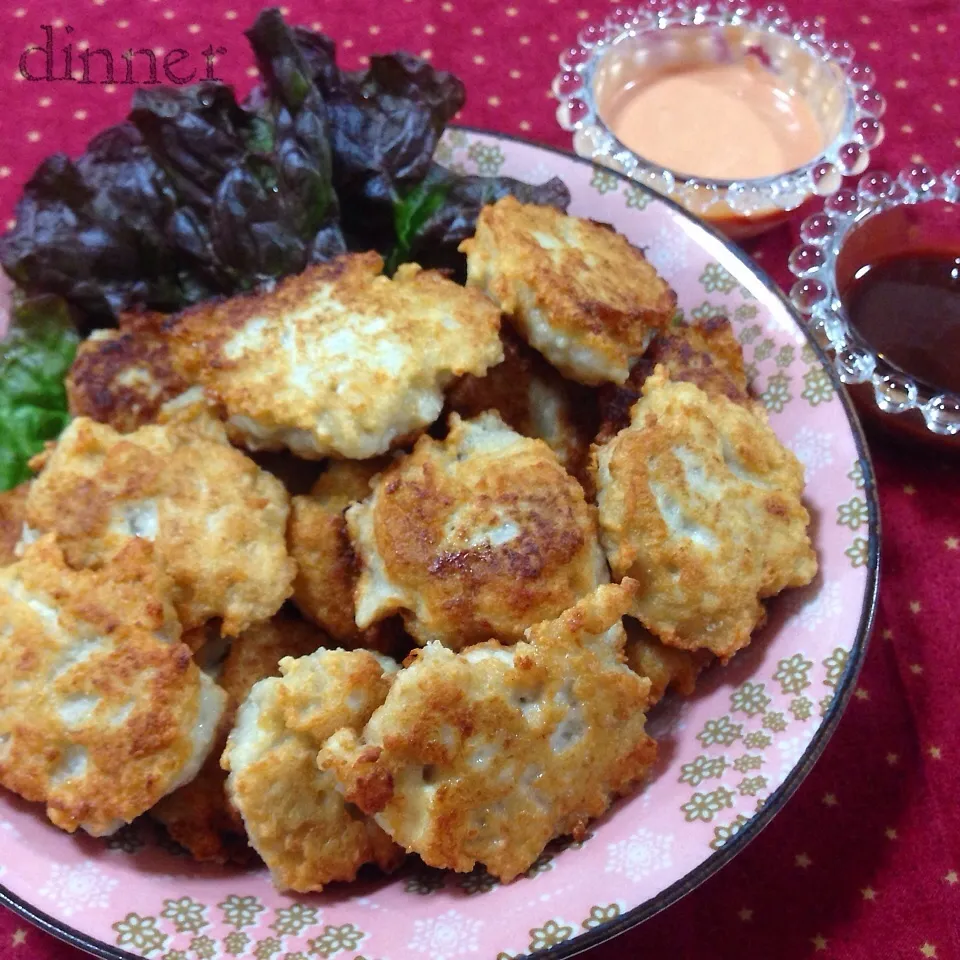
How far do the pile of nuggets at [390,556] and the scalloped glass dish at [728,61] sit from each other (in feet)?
2.49

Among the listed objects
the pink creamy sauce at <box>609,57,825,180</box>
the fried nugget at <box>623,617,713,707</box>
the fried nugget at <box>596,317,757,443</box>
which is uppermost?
the pink creamy sauce at <box>609,57,825,180</box>

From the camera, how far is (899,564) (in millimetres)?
2377

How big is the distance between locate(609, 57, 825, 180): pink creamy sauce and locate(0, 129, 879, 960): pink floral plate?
1.29 meters

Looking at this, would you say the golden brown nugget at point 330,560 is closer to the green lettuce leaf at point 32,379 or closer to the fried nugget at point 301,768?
the fried nugget at point 301,768

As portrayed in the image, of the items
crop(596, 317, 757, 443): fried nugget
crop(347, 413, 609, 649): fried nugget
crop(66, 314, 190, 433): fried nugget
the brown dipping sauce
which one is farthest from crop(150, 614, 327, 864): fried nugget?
the brown dipping sauce

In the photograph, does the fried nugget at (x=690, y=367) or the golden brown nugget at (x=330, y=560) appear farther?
the fried nugget at (x=690, y=367)

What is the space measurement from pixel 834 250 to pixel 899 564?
88 cm

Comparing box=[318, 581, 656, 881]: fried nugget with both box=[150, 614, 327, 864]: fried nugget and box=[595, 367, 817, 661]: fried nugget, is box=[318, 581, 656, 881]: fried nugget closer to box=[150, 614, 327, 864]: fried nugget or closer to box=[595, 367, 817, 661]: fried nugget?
box=[595, 367, 817, 661]: fried nugget

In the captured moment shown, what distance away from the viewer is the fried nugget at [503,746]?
150 cm

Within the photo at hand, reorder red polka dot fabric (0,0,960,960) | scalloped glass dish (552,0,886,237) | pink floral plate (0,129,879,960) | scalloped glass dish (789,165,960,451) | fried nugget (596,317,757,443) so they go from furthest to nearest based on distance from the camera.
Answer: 1. scalloped glass dish (552,0,886,237)
2. scalloped glass dish (789,165,960,451)
3. fried nugget (596,317,757,443)
4. red polka dot fabric (0,0,960,960)
5. pink floral plate (0,129,879,960)

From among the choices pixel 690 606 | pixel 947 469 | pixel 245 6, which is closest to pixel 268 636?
pixel 690 606

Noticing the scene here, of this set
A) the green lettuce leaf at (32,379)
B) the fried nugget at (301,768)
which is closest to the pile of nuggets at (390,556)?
the fried nugget at (301,768)

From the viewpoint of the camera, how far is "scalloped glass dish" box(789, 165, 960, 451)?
2.33m

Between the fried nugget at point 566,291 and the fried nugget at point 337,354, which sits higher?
the fried nugget at point 566,291
